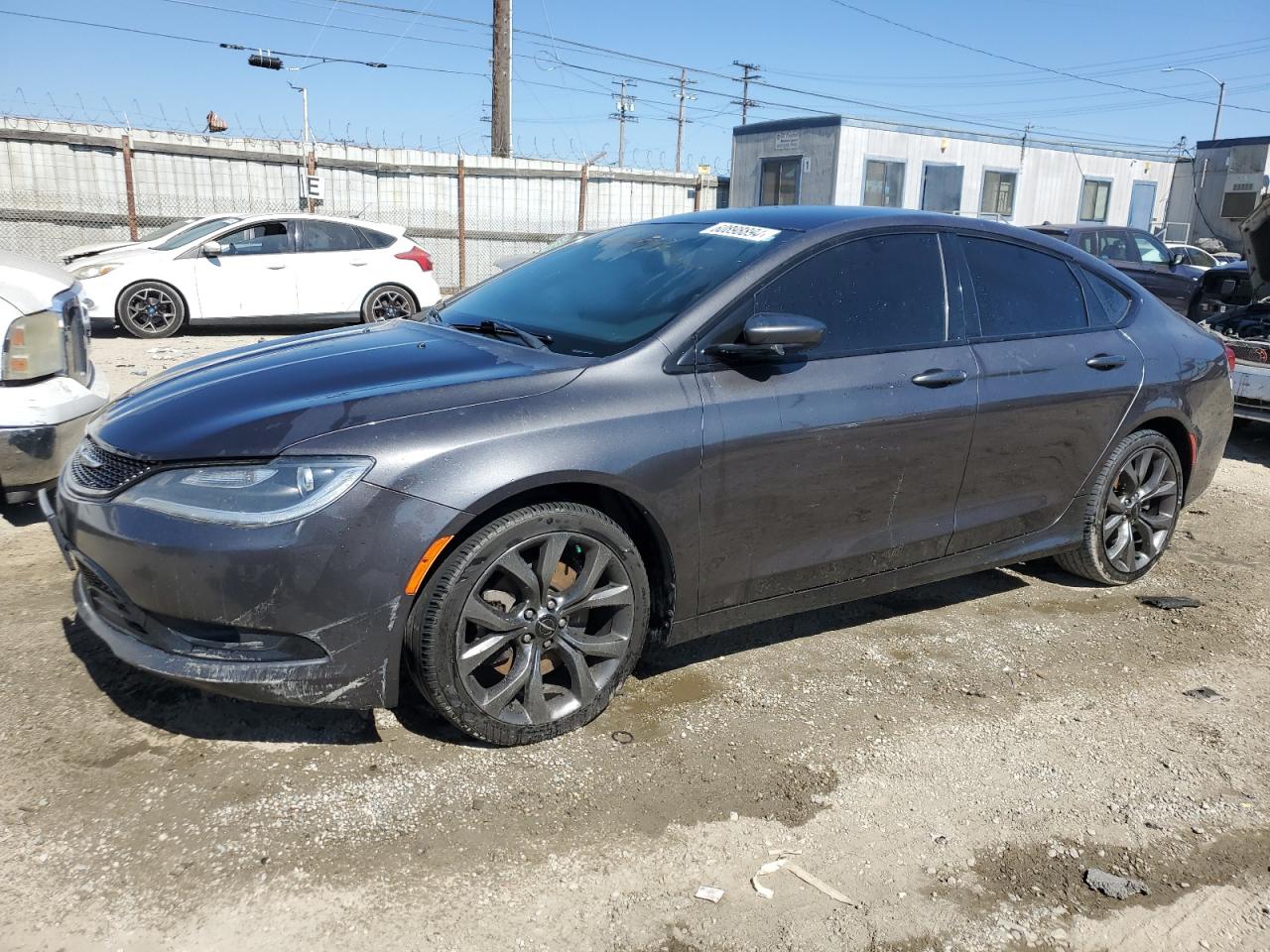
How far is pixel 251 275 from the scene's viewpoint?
38.5 ft

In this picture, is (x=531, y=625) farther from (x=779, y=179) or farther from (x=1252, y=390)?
(x=779, y=179)

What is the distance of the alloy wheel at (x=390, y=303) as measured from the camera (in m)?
12.5

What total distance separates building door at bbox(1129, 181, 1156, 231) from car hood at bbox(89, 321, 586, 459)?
31.6 m

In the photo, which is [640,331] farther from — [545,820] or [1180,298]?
[1180,298]

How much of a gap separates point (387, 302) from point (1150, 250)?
34.8ft

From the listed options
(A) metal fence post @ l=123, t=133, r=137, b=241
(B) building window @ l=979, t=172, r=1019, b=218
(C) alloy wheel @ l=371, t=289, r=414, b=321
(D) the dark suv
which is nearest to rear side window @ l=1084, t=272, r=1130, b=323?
(D) the dark suv

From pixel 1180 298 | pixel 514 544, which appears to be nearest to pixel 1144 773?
pixel 514 544

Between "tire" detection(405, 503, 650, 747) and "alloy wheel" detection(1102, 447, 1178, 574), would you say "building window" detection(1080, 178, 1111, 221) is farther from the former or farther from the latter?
"tire" detection(405, 503, 650, 747)

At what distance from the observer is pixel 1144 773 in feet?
10.2

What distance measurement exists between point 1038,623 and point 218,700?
3.34 m

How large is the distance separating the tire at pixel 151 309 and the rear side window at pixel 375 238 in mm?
2345

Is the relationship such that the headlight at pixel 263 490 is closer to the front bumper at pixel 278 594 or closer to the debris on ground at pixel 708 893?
the front bumper at pixel 278 594

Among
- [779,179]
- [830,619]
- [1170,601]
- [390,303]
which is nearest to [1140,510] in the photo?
[1170,601]

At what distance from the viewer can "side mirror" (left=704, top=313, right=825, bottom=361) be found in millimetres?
3135
